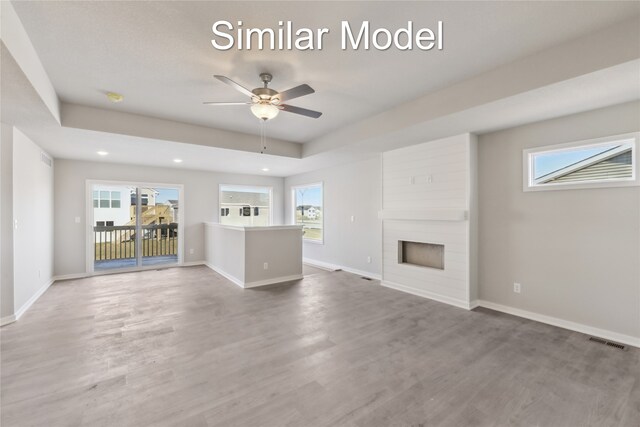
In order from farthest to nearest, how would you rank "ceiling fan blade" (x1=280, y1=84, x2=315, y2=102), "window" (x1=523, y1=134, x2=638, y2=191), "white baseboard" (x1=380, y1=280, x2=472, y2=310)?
1. "white baseboard" (x1=380, y1=280, x2=472, y2=310)
2. "window" (x1=523, y1=134, x2=638, y2=191)
3. "ceiling fan blade" (x1=280, y1=84, x2=315, y2=102)

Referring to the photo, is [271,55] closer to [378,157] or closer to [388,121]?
[388,121]

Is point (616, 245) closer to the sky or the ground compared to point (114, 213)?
closer to the ground

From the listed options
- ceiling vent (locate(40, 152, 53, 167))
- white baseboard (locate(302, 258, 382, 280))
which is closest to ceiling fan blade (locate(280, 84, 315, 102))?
white baseboard (locate(302, 258, 382, 280))

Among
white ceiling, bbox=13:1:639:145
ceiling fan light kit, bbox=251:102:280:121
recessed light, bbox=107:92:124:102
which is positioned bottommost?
ceiling fan light kit, bbox=251:102:280:121

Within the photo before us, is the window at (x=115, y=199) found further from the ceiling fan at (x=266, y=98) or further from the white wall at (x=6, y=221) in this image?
the ceiling fan at (x=266, y=98)

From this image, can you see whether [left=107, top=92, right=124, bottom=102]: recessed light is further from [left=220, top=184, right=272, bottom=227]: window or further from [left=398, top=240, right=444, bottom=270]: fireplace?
[left=398, top=240, right=444, bottom=270]: fireplace

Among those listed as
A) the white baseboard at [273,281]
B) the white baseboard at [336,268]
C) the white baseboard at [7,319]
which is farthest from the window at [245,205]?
the white baseboard at [7,319]

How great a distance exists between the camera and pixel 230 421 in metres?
1.78

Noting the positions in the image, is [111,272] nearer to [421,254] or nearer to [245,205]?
[245,205]

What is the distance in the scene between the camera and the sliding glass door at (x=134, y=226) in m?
6.11

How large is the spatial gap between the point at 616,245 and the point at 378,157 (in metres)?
3.60

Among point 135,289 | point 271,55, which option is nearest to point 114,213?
point 135,289

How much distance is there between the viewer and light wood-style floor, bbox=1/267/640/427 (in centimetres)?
185

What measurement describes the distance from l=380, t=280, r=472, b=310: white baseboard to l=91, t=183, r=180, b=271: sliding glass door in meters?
5.28
